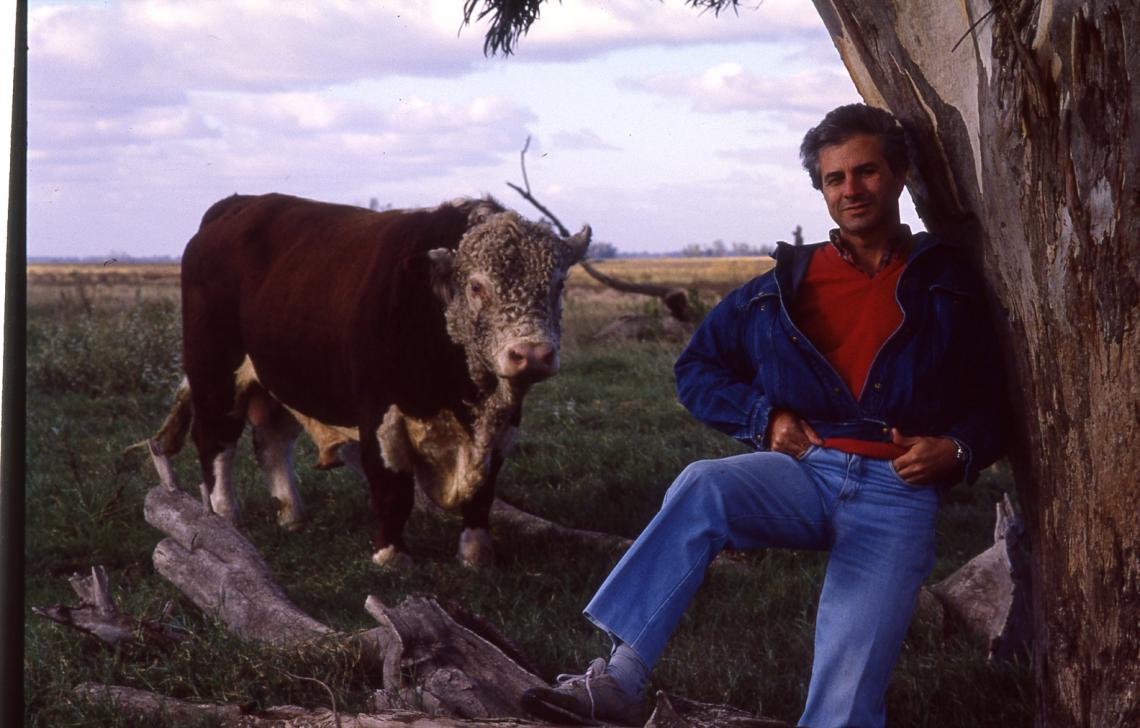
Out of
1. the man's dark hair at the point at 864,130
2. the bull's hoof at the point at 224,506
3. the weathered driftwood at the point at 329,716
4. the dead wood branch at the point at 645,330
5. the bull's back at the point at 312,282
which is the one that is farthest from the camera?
the dead wood branch at the point at 645,330

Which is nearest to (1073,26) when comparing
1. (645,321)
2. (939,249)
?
(939,249)

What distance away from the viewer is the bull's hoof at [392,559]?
6117mm

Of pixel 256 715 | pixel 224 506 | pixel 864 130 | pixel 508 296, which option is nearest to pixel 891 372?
pixel 864 130

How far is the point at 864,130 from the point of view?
3.55 m

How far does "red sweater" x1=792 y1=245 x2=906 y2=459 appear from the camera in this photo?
350 centimetres

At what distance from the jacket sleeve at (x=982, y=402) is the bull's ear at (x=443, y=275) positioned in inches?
125

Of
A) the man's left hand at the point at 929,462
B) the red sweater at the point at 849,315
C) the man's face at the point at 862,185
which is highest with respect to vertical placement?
the man's face at the point at 862,185

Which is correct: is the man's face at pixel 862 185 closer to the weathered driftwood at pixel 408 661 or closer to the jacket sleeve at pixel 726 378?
the jacket sleeve at pixel 726 378

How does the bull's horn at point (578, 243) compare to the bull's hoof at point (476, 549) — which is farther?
the bull's horn at point (578, 243)

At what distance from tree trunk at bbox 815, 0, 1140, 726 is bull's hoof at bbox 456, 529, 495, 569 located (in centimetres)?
303

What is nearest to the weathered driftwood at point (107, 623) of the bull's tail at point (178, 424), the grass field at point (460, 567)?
the grass field at point (460, 567)

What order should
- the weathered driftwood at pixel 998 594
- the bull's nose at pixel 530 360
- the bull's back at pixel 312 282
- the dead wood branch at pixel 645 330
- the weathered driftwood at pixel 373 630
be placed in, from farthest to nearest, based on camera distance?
the dead wood branch at pixel 645 330
the bull's back at pixel 312 282
the bull's nose at pixel 530 360
the weathered driftwood at pixel 998 594
the weathered driftwood at pixel 373 630

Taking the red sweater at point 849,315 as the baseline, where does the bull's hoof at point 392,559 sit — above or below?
below

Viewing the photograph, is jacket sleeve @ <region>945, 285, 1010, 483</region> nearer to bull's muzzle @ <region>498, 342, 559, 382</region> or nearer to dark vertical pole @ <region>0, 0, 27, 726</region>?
dark vertical pole @ <region>0, 0, 27, 726</region>
